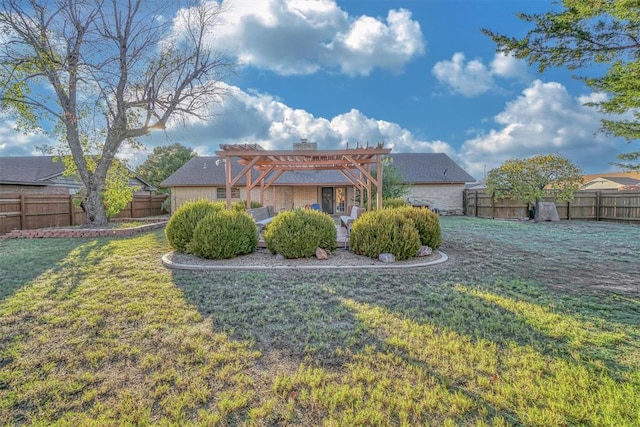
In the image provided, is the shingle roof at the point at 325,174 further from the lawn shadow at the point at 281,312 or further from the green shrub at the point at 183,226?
the lawn shadow at the point at 281,312

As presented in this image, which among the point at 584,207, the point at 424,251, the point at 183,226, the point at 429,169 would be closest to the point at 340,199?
the point at 429,169

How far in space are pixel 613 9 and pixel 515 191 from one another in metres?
14.1

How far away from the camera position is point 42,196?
501 inches

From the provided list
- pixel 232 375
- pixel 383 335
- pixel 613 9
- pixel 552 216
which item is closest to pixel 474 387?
pixel 383 335

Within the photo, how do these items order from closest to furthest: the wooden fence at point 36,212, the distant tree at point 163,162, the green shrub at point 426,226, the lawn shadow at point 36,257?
the lawn shadow at point 36,257 → the green shrub at point 426,226 → the wooden fence at point 36,212 → the distant tree at point 163,162

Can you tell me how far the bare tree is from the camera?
11461 millimetres

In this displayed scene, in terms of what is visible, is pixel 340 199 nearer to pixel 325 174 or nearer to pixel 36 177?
pixel 325 174

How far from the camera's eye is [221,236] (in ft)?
21.8

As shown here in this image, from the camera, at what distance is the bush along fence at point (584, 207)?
1496 cm

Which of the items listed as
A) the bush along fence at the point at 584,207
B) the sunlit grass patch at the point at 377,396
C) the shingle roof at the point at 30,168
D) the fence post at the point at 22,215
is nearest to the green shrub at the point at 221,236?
the sunlit grass patch at the point at 377,396

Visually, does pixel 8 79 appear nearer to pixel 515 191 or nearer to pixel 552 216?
pixel 515 191

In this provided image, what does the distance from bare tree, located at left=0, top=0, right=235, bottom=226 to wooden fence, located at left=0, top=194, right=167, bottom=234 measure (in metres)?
1.79

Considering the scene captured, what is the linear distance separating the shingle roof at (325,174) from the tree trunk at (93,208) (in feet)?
26.9

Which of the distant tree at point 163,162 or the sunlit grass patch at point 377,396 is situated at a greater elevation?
the distant tree at point 163,162
